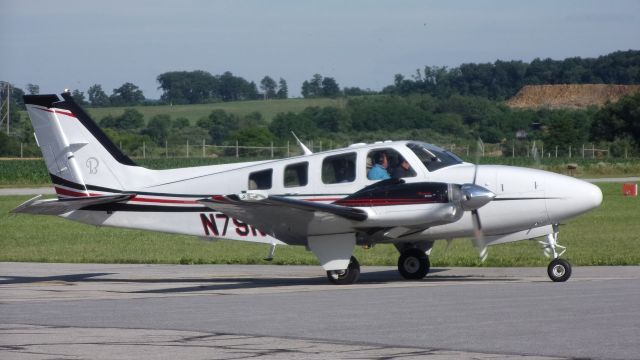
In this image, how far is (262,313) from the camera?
13133 millimetres

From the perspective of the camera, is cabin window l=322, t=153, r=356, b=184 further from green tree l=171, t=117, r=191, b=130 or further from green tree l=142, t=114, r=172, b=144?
green tree l=171, t=117, r=191, b=130

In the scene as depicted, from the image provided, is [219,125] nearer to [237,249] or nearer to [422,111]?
[422,111]

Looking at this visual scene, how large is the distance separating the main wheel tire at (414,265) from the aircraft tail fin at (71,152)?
5.45 meters

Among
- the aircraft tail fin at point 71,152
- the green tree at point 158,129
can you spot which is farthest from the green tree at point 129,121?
the aircraft tail fin at point 71,152

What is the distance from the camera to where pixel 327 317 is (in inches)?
493

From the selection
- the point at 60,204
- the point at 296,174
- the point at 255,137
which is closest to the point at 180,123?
the point at 255,137

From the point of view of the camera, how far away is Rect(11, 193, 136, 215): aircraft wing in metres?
17.5

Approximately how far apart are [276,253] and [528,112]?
155ft

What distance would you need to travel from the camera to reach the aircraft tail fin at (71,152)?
18.9 m

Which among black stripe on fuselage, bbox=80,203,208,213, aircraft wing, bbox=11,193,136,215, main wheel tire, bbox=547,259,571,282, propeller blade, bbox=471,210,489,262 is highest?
aircraft wing, bbox=11,193,136,215

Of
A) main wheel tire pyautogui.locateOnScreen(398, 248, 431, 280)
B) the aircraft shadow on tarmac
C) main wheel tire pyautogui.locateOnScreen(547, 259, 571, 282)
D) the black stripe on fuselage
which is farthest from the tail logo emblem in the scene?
main wheel tire pyautogui.locateOnScreen(547, 259, 571, 282)

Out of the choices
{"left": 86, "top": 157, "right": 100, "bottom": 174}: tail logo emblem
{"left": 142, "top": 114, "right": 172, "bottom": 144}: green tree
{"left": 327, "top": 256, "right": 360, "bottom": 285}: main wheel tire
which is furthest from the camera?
{"left": 142, "top": 114, "right": 172, "bottom": 144}: green tree

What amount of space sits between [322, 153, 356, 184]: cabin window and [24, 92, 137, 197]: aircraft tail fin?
406cm

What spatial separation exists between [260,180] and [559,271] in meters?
5.37
